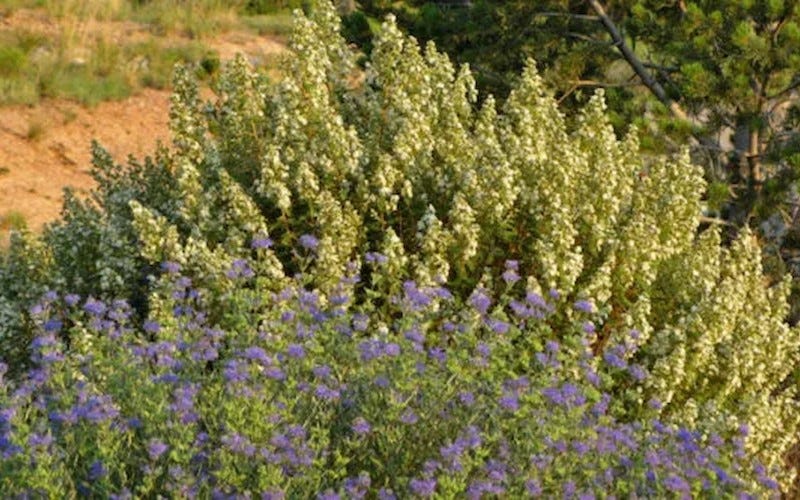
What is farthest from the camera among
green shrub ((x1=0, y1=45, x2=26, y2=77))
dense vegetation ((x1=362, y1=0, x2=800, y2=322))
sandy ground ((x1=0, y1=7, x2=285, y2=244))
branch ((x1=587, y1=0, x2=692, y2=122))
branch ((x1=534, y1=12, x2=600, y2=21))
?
green shrub ((x1=0, y1=45, x2=26, y2=77))

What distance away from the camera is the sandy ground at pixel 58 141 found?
34.0 feet

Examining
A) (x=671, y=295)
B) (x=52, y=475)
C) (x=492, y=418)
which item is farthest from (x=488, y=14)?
(x=52, y=475)

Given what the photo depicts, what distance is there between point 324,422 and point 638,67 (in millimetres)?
5653

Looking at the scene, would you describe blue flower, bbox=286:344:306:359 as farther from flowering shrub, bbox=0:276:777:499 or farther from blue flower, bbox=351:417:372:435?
blue flower, bbox=351:417:372:435

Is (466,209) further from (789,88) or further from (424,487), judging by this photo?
(789,88)

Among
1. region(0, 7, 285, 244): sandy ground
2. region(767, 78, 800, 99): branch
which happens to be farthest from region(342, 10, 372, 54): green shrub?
region(767, 78, 800, 99): branch

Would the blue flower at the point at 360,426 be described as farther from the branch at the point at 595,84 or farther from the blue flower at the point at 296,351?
the branch at the point at 595,84

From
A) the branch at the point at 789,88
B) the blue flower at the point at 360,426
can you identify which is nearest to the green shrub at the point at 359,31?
the branch at the point at 789,88

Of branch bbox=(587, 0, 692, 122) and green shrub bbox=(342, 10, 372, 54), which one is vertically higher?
branch bbox=(587, 0, 692, 122)

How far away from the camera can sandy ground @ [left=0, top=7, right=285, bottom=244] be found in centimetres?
1038

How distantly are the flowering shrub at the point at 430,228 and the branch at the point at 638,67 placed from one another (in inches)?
89.3

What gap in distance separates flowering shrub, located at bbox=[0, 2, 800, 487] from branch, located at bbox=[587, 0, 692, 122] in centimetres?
227

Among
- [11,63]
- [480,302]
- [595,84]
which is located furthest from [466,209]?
[11,63]

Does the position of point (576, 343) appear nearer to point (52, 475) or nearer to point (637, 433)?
point (637, 433)
